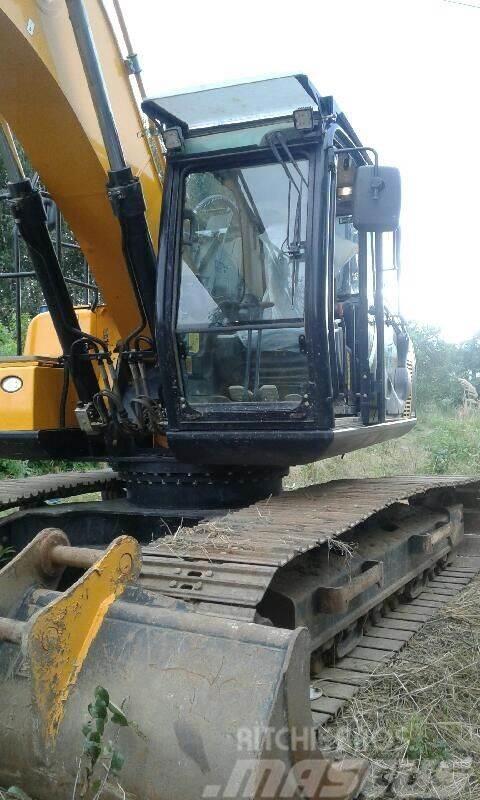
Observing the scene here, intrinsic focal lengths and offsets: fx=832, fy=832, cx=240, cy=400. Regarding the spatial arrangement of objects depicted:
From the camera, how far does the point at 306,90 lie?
3.75m

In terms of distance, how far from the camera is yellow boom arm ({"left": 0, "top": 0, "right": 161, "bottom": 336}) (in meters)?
3.56

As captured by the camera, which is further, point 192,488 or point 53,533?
point 192,488

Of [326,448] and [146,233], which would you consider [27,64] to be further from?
[326,448]

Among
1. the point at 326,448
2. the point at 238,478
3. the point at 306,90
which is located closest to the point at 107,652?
the point at 326,448

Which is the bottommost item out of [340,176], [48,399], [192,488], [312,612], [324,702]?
[324,702]

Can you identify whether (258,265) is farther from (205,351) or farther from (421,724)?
(421,724)

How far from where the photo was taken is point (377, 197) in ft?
12.7

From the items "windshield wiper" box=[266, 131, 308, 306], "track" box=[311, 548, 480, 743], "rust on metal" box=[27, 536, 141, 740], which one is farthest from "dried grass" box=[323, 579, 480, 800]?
"windshield wiper" box=[266, 131, 308, 306]

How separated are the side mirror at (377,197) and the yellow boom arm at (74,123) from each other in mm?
1172

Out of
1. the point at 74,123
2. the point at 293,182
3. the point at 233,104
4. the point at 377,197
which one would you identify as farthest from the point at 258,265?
the point at 74,123

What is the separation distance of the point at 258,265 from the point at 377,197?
65 cm

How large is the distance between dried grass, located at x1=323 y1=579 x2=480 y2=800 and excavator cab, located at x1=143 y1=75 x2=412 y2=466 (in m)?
1.07

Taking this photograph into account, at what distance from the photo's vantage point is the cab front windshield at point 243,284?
395 cm

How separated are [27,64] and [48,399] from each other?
1.66 metres
